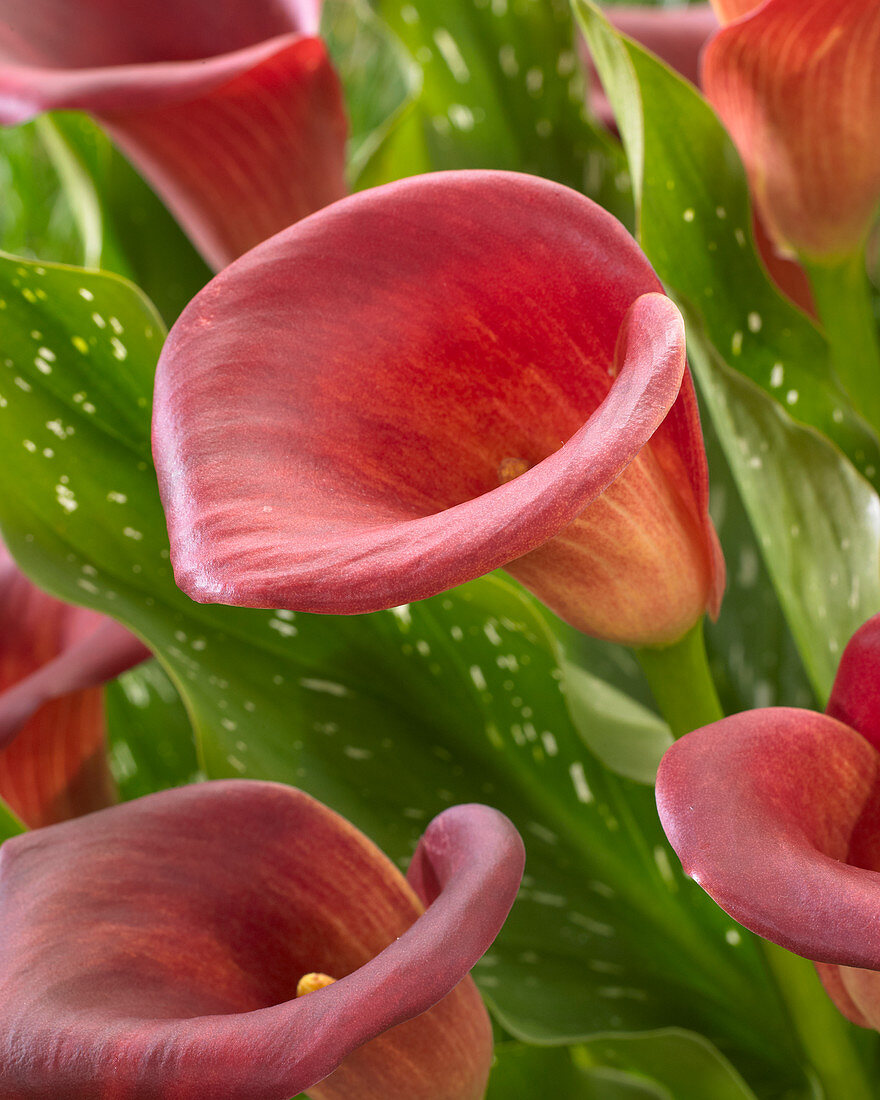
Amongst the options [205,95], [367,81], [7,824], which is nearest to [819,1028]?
[7,824]

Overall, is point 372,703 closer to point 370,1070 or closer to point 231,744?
point 231,744

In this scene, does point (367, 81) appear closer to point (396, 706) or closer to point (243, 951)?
point (396, 706)

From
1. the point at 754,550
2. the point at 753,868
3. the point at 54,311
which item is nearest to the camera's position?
the point at 753,868

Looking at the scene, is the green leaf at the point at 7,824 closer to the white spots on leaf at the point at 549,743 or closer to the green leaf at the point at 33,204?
the white spots on leaf at the point at 549,743

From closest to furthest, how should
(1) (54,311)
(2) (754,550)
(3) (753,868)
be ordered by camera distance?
(3) (753,868) < (1) (54,311) < (2) (754,550)

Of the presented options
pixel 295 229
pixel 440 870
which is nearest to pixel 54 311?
pixel 295 229

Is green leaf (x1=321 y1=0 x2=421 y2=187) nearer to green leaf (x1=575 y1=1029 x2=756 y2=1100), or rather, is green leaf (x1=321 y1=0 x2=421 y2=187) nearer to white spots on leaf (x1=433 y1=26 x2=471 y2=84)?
white spots on leaf (x1=433 y1=26 x2=471 y2=84)

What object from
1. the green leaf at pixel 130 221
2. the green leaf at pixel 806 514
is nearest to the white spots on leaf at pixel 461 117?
the green leaf at pixel 130 221
